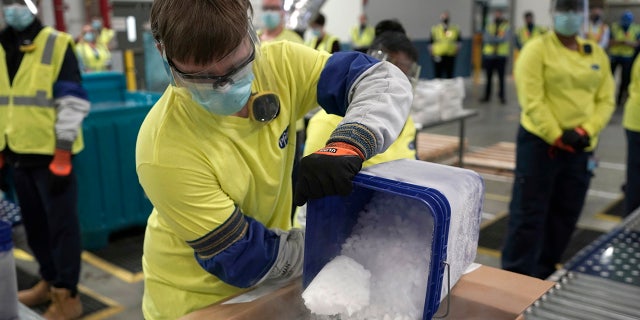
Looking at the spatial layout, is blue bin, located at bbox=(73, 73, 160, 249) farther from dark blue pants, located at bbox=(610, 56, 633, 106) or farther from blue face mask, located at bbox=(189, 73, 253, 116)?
dark blue pants, located at bbox=(610, 56, 633, 106)

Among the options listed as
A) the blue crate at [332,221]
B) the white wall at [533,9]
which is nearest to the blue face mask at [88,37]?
the blue crate at [332,221]

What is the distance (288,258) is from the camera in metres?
1.20

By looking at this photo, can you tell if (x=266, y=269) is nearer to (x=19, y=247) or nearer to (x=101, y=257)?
(x=101, y=257)

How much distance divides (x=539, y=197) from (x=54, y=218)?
2511 mm

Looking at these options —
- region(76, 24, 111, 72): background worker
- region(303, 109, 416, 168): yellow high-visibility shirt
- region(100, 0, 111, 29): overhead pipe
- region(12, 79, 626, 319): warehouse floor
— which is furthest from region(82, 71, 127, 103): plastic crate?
region(100, 0, 111, 29): overhead pipe

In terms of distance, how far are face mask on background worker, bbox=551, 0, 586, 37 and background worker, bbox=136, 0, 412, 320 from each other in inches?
82.5

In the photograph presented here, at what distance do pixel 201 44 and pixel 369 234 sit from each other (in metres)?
0.47

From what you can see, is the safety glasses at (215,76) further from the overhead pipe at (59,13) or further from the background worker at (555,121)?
the overhead pipe at (59,13)

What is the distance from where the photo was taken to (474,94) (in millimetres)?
12227

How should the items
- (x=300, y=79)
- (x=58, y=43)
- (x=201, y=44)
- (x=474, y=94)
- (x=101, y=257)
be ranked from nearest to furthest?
1. (x=201, y=44)
2. (x=300, y=79)
3. (x=58, y=43)
4. (x=101, y=257)
5. (x=474, y=94)

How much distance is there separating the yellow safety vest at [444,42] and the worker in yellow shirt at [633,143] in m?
8.27

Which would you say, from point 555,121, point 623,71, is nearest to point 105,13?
point 623,71

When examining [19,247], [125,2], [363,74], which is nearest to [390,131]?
[363,74]

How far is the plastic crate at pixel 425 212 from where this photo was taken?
3.01 ft
